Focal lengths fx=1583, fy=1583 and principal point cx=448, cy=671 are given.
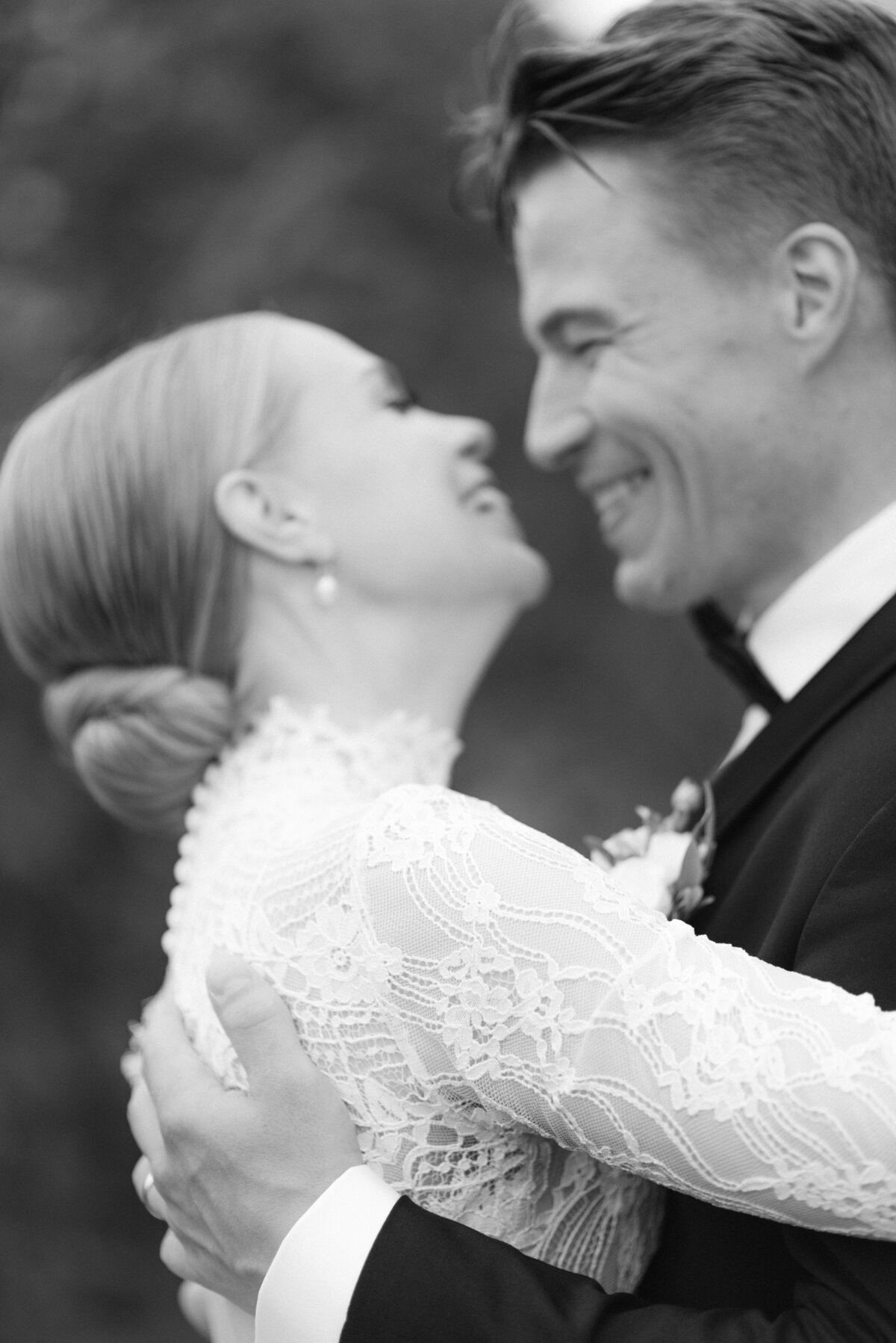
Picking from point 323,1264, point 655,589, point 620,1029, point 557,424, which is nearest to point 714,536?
point 655,589

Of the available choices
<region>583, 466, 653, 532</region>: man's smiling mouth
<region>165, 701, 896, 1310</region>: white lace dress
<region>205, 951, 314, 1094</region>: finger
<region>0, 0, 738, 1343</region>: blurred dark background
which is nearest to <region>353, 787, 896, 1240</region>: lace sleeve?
<region>165, 701, 896, 1310</region>: white lace dress

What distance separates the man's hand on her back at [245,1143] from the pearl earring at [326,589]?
3.01ft

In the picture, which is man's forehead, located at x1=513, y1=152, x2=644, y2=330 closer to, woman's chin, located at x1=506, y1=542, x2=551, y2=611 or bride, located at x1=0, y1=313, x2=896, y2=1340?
bride, located at x1=0, y1=313, x2=896, y2=1340

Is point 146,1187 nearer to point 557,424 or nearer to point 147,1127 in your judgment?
point 147,1127

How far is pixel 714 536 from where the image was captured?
3.07 metres

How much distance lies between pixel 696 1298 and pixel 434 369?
4.91 metres

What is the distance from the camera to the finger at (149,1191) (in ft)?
8.41

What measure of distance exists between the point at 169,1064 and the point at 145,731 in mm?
783

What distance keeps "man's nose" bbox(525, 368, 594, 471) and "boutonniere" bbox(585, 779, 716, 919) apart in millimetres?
793

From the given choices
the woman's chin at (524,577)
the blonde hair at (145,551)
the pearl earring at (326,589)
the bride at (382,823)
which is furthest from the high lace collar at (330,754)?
the woman's chin at (524,577)

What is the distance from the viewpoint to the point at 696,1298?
7.65 feet

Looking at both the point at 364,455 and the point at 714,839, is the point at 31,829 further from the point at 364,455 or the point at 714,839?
the point at 714,839

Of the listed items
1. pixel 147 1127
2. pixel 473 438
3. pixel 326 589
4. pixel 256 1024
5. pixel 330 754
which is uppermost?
pixel 473 438

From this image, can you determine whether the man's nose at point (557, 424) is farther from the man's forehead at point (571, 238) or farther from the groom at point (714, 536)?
the man's forehead at point (571, 238)
